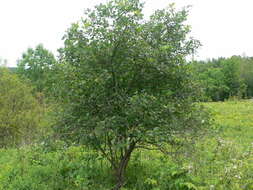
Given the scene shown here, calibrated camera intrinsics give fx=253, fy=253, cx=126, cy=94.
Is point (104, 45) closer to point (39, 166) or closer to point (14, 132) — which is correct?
point (39, 166)

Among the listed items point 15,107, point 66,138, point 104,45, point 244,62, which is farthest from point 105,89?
point 244,62

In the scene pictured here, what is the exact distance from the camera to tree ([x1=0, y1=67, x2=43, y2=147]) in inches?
381

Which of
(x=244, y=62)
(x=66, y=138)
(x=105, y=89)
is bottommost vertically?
(x=66, y=138)

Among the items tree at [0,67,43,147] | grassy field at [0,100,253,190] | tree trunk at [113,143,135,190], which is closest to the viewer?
grassy field at [0,100,253,190]

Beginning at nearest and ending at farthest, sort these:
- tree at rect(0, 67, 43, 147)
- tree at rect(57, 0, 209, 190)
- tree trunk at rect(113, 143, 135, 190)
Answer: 1. tree at rect(57, 0, 209, 190)
2. tree trunk at rect(113, 143, 135, 190)
3. tree at rect(0, 67, 43, 147)

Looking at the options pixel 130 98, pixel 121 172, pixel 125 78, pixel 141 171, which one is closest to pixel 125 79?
pixel 125 78

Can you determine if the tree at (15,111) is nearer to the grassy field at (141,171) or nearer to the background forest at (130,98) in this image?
the grassy field at (141,171)

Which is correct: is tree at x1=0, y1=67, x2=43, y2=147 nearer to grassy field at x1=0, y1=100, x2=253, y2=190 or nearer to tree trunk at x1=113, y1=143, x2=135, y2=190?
grassy field at x1=0, y1=100, x2=253, y2=190

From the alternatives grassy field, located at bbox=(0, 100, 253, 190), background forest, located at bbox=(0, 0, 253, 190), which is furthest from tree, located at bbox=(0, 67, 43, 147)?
background forest, located at bbox=(0, 0, 253, 190)

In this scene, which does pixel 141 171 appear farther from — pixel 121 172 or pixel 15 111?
pixel 15 111

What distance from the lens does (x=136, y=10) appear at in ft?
13.0

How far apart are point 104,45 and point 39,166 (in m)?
3.54

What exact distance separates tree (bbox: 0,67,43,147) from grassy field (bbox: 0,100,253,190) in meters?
3.06

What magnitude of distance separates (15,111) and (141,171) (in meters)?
6.60
